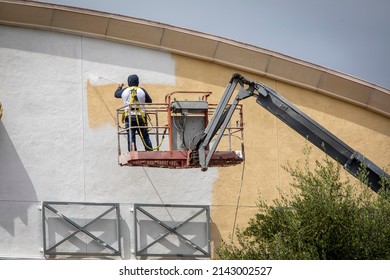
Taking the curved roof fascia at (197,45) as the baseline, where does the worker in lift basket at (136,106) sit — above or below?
below

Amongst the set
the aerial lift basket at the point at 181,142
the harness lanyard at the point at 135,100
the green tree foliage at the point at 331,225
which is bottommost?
the green tree foliage at the point at 331,225

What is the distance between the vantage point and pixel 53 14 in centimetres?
3931

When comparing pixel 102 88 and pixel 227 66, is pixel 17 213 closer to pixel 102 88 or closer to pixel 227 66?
pixel 102 88

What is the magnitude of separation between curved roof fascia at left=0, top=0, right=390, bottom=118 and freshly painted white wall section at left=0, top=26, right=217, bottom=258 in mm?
333

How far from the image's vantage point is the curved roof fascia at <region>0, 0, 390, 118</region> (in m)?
39.2

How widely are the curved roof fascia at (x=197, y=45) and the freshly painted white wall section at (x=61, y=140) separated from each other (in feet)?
1.09

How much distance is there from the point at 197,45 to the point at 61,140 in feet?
15.2

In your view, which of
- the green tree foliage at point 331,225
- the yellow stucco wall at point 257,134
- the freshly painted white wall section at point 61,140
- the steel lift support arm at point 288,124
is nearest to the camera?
the green tree foliage at point 331,225

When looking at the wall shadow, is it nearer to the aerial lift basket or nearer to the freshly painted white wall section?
the freshly painted white wall section

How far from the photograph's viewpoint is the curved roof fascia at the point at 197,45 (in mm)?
39156

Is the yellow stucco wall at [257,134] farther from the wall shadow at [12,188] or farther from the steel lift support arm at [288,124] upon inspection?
the steel lift support arm at [288,124]

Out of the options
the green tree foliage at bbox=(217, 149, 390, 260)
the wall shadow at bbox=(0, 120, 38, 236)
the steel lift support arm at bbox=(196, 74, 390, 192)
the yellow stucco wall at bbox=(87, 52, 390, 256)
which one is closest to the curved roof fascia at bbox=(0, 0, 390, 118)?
the yellow stucco wall at bbox=(87, 52, 390, 256)

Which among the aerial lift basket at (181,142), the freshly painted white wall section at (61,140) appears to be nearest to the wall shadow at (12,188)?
Answer: the freshly painted white wall section at (61,140)

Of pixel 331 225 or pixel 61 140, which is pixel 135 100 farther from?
pixel 331 225
